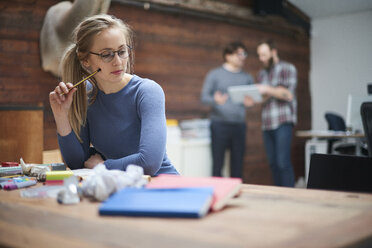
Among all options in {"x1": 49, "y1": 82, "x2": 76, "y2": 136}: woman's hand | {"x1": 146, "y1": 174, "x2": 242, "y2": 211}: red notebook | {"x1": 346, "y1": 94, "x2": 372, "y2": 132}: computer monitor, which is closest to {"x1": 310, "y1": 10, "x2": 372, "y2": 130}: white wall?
{"x1": 346, "y1": 94, "x2": 372, "y2": 132}: computer monitor

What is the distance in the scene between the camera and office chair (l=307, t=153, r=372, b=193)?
4.80ft

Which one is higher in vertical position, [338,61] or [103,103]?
[338,61]

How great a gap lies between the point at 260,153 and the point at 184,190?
5.13 meters

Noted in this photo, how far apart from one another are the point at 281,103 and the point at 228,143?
792 mm

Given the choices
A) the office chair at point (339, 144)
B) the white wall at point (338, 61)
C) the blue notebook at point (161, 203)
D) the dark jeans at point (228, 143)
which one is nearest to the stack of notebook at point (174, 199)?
the blue notebook at point (161, 203)

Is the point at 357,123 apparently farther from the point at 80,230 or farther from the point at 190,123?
the point at 80,230

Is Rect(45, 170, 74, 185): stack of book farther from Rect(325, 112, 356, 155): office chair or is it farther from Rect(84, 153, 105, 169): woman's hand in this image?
Rect(325, 112, 356, 155): office chair

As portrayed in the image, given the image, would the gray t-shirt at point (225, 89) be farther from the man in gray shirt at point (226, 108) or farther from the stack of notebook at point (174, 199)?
the stack of notebook at point (174, 199)

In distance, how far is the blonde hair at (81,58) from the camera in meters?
1.59

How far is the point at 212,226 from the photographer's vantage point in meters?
0.72

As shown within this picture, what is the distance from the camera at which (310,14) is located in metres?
6.83

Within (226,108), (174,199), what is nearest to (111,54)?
(174,199)

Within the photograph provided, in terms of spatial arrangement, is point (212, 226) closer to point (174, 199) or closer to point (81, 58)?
point (174, 199)

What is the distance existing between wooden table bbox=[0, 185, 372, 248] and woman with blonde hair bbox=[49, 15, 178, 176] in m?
0.62
